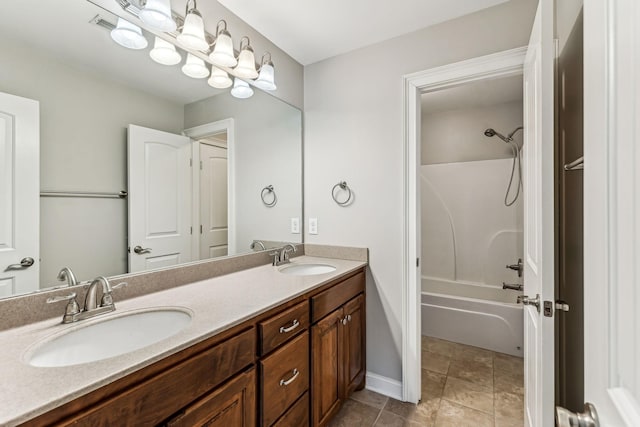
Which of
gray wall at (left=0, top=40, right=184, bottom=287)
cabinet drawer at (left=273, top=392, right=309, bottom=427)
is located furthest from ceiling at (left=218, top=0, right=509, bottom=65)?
cabinet drawer at (left=273, top=392, right=309, bottom=427)

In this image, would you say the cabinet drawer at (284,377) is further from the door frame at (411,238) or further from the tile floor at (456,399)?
the door frame at (411,238)

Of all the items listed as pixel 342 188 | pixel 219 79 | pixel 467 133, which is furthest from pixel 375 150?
pixel 467 133

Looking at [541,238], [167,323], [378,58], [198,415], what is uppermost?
[378,58]

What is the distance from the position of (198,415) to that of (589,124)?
121cm

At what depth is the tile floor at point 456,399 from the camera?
5.57ft

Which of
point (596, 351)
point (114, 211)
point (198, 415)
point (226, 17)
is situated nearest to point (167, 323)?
point (198, 415)

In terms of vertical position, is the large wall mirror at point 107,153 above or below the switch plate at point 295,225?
above

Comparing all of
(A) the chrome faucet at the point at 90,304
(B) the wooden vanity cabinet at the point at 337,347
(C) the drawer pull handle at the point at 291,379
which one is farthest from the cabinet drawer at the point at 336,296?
(A) the chrome faucet at the point at 90,304

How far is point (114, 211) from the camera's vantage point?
1263 millimetres

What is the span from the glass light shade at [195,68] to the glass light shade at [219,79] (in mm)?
45

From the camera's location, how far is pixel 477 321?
2537 millimetres

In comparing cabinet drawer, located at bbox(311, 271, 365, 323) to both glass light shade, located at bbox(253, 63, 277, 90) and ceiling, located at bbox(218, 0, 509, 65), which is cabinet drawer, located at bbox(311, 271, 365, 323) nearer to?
glass light shade, located at bbox(253, 63, 277, 90)

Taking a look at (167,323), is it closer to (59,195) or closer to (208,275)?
(208,275)

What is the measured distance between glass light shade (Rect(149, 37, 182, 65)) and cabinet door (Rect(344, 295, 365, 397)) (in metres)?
1.62
